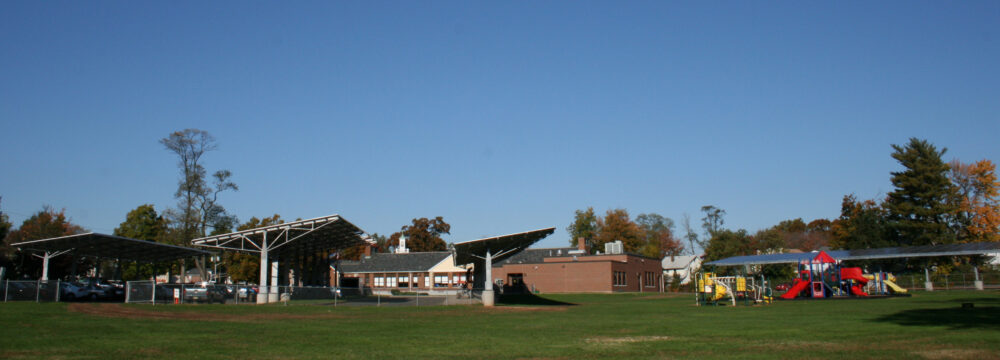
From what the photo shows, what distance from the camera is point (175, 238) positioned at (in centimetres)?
6350

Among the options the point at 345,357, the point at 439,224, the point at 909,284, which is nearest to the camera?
the point at 345,357

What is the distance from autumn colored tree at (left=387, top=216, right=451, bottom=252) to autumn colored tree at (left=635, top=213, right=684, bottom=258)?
102ft

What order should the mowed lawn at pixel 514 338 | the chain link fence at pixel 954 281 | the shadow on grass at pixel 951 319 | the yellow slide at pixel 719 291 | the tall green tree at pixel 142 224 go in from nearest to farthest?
the mowed lawn at pixel 514 338 → the shadow on grass at pixel 951 319 → the yellow slide at pixel 719 291 → the chain link fence at pixel 954 281 → the tall green tree at pixel 142 224

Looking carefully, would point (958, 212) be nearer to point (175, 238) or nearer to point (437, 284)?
point (437, 284)

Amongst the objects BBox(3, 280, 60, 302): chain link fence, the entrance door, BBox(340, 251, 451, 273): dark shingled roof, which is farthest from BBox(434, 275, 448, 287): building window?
BBox(3, 280, 60, 302): chain link fence

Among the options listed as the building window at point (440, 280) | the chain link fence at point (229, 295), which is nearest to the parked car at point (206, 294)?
the chain link fence at point (229, 295)

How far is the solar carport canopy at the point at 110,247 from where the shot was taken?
41.7m

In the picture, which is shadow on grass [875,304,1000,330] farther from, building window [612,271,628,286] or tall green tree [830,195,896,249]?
tall green tree [830,195,896,249]

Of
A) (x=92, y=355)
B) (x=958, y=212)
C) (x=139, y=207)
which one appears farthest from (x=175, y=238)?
(x=958, y=212)

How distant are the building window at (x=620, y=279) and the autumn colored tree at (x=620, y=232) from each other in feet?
84.8

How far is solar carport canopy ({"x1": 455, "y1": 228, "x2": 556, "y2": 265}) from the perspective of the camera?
37600 mm

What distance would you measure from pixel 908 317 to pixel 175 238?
2380 inches

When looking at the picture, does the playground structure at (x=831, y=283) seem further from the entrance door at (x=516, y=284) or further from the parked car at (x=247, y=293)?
the entrance door at (x=516, y=284)

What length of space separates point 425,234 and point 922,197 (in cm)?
6577
